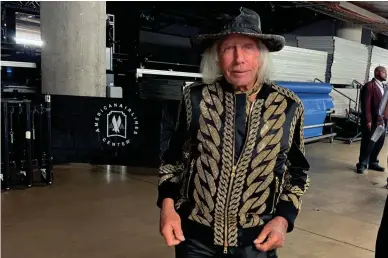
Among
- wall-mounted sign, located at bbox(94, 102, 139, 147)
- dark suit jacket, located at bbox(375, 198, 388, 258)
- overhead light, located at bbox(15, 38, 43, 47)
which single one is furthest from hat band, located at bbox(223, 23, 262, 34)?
overhead light, located at bbox(15, 38, 43, 47)

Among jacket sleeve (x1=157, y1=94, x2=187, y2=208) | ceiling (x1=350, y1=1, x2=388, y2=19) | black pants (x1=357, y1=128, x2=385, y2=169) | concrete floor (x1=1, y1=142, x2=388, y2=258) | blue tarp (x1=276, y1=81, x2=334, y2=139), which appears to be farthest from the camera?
ceiling (x1=350, y1=1, x2=388, y2=19)

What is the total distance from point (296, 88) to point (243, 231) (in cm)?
771

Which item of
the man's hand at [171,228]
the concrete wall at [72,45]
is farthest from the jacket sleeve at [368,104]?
the man's hand at [171,228]

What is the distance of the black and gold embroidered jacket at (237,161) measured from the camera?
1.32 m

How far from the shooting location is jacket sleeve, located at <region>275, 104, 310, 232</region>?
1373 millimetres

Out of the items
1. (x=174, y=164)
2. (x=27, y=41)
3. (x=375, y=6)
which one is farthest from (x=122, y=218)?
(x=375, y=6)

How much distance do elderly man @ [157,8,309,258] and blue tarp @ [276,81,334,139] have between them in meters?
7.44

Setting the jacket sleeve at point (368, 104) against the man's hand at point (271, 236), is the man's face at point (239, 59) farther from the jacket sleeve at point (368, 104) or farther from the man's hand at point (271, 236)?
the jacket sleeve at point (368, 104)

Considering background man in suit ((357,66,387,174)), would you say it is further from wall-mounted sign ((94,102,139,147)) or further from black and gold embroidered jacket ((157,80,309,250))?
black and gold embroidered jacket ((157,80,309,250))

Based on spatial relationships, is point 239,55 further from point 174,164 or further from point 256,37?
point 174,164

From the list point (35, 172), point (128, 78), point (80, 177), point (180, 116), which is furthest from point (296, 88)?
point (180, 116)

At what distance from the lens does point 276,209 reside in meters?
1.38

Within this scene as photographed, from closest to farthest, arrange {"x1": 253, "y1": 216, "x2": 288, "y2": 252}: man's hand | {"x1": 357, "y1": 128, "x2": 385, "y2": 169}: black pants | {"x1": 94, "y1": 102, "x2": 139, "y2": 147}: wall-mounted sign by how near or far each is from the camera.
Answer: {"x1": 253, "y1": 216, "x2": 288, "y2": 252}: man's hand < {"x1": 94, "y1": 102, "x2": 139, "y2": 147}: wall-mounted sign < {"x1": 357, "y1": 128, "x2": 385, "y2": 169}: black pants

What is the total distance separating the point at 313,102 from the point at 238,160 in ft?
27.1
